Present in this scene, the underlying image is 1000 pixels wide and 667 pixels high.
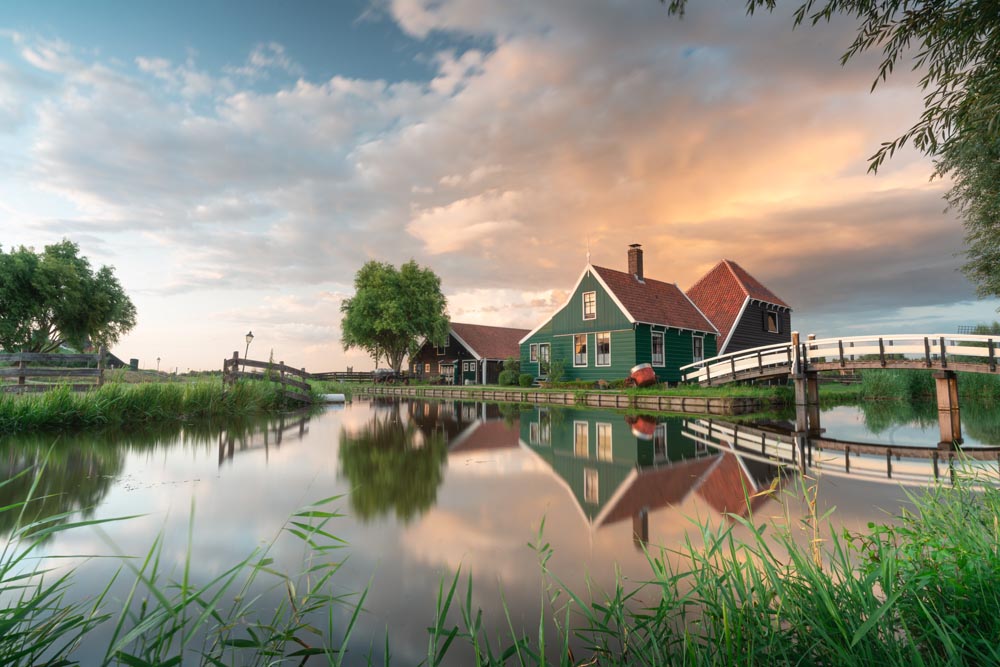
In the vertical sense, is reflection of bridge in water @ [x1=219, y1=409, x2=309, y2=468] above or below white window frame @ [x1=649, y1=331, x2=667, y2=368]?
below

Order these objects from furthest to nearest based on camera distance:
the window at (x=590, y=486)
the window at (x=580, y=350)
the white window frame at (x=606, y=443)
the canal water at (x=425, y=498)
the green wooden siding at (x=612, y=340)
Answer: the window at (x=580, y=350) < the green wooden siding at (x=612, y=340) < the white window frame at (x=606, y=443) < the window at (x=590, y=486) < the canal water at (x=425, y=498)

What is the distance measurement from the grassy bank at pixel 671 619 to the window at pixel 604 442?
5.21 m

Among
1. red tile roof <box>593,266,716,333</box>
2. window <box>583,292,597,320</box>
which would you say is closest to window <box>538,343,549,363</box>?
window <box>583,292,597,320</box>

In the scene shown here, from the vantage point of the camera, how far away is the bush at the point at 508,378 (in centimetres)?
3156

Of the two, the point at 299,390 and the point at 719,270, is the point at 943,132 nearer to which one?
the point at 299,390

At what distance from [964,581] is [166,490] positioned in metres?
7.28

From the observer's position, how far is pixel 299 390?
2025 centimetres

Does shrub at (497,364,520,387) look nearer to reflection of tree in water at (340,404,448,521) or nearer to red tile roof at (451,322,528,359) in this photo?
red tile roof at (451,322,528,359)

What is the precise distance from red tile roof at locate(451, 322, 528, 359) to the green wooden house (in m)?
11.1

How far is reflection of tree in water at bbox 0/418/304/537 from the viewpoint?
499 cm

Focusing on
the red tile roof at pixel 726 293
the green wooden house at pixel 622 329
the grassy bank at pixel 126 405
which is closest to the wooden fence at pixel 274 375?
the grassy bank at pixel 126 405

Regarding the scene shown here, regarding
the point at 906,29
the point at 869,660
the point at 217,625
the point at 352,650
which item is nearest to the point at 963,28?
the point at 906,29

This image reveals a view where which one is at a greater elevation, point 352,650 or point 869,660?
point 869,660

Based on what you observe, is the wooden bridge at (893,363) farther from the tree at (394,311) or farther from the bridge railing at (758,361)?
the tree at (394,311)
